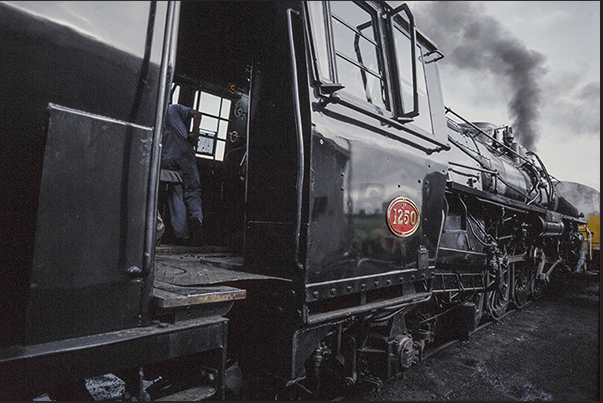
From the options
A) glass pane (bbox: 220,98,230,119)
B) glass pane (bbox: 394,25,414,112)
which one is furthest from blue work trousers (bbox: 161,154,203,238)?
glass pane (bbox: 394,25,414,112)

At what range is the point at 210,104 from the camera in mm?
3822

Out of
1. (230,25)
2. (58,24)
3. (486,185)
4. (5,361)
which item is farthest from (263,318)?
(486,185)

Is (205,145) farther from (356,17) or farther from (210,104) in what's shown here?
(356,17)

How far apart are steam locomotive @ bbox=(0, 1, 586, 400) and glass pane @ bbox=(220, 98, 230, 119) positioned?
202mm

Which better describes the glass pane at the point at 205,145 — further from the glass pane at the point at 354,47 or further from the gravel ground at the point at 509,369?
the gravel ground at the point at 509,369

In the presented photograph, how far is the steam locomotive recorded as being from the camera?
1066 millimetres

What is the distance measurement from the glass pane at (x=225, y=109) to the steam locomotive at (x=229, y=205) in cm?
20

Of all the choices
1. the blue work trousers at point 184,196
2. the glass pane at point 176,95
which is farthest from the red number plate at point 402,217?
the glass pane at point 176,95

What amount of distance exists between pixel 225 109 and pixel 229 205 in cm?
116

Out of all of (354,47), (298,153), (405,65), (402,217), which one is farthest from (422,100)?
(298,153)

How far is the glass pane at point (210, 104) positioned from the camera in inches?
148

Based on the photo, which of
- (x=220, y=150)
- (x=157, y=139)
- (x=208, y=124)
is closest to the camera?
(x=157, y=139)

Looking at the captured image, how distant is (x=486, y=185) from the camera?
4477 millimetres

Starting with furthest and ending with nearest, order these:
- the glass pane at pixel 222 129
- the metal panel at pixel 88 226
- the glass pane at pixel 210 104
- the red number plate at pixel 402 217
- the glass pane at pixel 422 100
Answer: the glass pane at pixel 222 129 < the glass pane at pixel 210 104 < the glass pane at pixel 422 100 < the red number plate at pixel 402 217 < the metal panel at pixel 88 226
